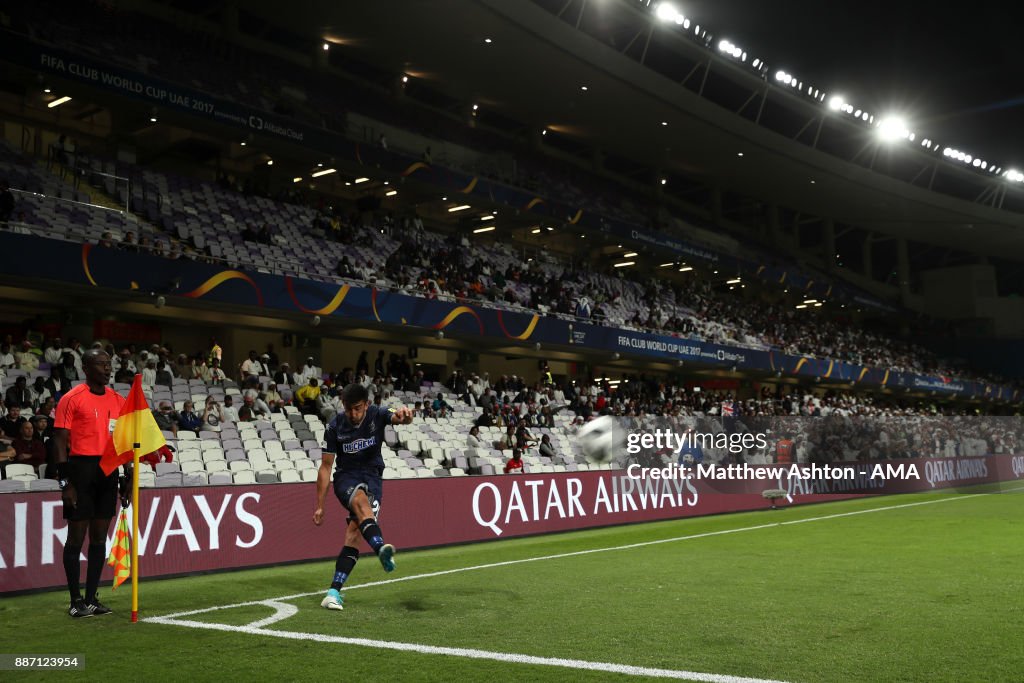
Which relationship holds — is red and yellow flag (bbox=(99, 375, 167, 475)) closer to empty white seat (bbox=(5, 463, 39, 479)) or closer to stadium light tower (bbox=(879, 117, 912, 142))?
empty white seat (bbox=(5, 463, 39, 479))

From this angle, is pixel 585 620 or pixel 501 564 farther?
pixel 501 564

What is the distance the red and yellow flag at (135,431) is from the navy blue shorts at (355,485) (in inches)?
58.0

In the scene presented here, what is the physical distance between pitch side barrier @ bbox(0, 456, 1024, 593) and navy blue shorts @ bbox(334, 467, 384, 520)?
4087mm

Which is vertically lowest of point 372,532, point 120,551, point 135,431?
point 120,551

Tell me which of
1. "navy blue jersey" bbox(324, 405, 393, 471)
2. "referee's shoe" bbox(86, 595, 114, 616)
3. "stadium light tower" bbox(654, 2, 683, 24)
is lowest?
"referee's shoe" bbox(86, 595, 114, 616)

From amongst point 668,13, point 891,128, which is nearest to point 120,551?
point 668,13

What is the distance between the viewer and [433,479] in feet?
48.5

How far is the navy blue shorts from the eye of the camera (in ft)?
25.2

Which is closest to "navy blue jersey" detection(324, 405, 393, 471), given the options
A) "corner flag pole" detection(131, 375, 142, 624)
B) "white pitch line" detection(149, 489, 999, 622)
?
"corner flag pole" detection(131, 375, 142, 624)

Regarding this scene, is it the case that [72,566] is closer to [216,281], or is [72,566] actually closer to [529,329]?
[216,281]

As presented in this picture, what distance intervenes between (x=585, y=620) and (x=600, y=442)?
14.0 meters

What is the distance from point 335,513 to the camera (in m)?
13.4

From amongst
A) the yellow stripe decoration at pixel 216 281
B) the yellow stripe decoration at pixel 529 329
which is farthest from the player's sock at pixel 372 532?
the yellow stripe decoration at pixel 529 329

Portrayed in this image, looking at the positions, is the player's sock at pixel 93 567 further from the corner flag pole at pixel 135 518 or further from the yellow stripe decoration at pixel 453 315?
the yellow stripe decoration at pixel 453 315
